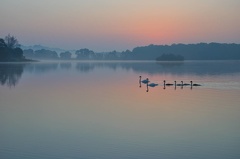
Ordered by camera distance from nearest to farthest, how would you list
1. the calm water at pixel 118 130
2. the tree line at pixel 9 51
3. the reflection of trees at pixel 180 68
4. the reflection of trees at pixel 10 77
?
1. the calm water at pixel 118 130
2. the reflection of trees at pixel 10 77
3. the reflection of trees at pixel 180 68
4. the tree line at pixel 9 51

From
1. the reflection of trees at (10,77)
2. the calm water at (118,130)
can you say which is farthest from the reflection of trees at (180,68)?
the calm water at (118,130)

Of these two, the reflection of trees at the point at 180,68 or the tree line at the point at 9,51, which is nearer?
the reflection of trees at the point at 180,68

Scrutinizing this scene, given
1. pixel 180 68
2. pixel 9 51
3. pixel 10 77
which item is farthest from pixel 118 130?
pixel 9 51

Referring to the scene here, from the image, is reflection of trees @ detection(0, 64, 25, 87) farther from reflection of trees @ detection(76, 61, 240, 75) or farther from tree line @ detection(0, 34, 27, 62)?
tree line @ detection(0, 34, 27, 62)

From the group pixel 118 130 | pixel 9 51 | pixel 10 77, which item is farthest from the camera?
pixel 9 51

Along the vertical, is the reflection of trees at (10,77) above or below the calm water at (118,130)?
above

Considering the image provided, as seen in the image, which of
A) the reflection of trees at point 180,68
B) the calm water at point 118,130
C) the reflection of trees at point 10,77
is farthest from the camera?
the reflection of trees at point 180,68

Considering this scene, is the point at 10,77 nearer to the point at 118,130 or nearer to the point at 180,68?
the point at 118,130

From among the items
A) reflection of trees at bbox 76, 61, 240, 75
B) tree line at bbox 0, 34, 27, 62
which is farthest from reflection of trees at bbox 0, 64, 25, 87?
tree line at bbox 0, 34, 27, 62

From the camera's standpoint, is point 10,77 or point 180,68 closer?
point 10,77

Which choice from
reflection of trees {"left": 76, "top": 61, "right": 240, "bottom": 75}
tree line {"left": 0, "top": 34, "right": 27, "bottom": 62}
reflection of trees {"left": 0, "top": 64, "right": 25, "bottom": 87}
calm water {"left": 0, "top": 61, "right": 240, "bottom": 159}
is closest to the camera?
calm water {"left": 0, "top": 61, "right": 240, "bottom": 159}

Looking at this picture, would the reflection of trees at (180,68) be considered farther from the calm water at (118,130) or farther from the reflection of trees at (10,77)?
the calm water at (118,130)

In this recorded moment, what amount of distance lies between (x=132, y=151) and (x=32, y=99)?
47.4 ft

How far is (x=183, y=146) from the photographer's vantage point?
37.5ft
